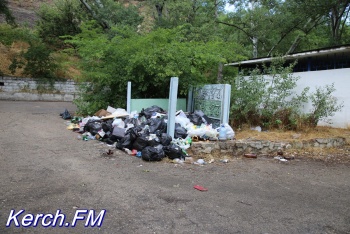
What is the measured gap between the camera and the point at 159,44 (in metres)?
8.27

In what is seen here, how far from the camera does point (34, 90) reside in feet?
56.2

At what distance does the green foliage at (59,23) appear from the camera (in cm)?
2164

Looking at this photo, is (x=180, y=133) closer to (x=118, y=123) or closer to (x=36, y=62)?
(x=118, y=123)

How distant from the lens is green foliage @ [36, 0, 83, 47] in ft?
71.0

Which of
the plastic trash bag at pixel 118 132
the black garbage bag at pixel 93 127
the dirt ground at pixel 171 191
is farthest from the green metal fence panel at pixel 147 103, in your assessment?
the dirt ground at pixel 171 191

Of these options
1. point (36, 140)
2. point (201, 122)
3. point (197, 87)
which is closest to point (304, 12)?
point (197, 87)

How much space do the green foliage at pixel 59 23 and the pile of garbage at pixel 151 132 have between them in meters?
16.5

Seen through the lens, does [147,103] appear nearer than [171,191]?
No

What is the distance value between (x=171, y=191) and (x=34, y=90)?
53.4 ft

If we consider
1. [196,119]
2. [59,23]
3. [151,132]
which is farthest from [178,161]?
[59,23]

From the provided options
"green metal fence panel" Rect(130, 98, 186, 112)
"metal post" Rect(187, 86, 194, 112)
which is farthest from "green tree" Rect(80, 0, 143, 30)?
"metal post" Rect(187, 86, 194, 112)

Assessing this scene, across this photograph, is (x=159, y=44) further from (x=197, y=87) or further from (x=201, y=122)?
(x=201, y=122)

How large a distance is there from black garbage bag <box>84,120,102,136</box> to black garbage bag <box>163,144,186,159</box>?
2456mm

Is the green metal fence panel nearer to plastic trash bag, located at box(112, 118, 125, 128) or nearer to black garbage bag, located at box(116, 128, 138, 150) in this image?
plastic trash bag, located at box(112, 118, 125, 128)
